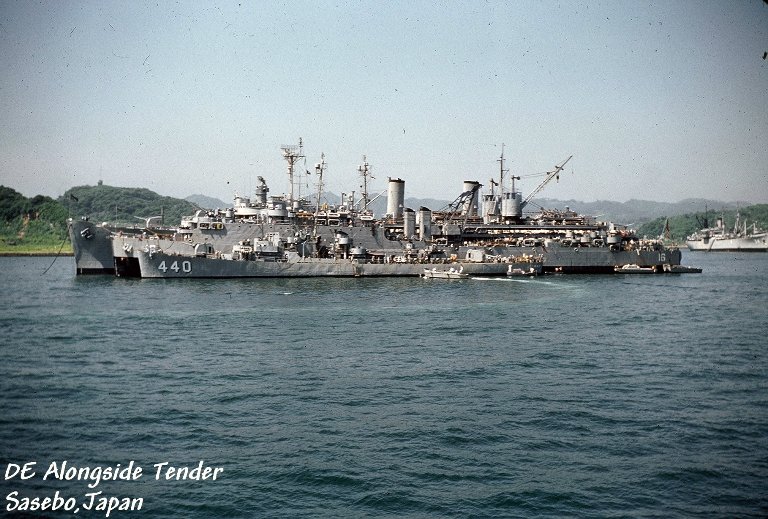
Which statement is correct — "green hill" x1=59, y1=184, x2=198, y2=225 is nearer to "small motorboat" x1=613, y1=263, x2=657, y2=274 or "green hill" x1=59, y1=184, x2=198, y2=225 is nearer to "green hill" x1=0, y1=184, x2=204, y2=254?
"green hill" x1=0, y1=184, x2=204, y2=254

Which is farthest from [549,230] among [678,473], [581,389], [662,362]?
[678,473]

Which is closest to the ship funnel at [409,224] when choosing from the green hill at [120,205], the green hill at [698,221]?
the green hill at [120,205]

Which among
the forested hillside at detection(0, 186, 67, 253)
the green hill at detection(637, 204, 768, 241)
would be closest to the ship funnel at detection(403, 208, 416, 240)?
the forested hillside at detection(0, 186, 67, 253)

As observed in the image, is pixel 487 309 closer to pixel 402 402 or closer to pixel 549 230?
pixel 402 402

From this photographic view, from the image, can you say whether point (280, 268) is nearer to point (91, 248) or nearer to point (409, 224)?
point (409, 224)

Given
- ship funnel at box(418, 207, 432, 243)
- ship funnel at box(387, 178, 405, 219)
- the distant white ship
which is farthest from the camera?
the distant white ship

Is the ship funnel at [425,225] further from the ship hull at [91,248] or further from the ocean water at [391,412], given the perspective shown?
the ocean water at [391,412]

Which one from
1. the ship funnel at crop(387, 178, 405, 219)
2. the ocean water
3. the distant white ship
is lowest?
the ocean water
